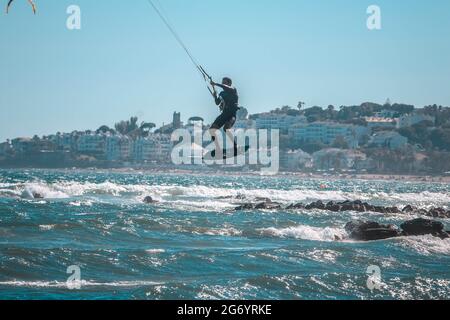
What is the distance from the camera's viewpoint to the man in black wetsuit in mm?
14344

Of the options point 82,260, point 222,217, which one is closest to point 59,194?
point 222,217

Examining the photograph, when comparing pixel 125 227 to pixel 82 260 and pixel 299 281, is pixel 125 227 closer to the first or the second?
pixel 82 260

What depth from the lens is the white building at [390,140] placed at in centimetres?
19062

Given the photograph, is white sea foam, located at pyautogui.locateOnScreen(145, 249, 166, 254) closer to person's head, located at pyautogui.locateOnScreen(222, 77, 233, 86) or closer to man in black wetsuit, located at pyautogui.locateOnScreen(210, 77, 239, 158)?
man in black wetsuit, located at pyautogui.locateOnScreen(210, 77, 239, 158)

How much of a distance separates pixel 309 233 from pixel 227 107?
1588 centimetres

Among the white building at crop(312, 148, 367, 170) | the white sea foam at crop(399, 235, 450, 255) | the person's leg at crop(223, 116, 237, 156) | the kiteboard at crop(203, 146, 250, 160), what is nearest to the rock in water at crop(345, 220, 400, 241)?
the white sea foam at crop(399, 235, 450, 255)

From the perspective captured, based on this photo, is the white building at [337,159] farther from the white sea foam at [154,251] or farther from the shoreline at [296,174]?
the white sea foam at [154,251]

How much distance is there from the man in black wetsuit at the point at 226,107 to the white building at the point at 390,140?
577 ft

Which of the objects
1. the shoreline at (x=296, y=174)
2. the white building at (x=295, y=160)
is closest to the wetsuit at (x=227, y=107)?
the shoreline at (x=296, y=174)

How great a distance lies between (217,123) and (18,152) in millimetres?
188621

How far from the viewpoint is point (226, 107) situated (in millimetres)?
14453

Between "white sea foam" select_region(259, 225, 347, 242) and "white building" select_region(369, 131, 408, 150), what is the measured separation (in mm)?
159653

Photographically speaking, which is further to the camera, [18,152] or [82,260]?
[18,152]
